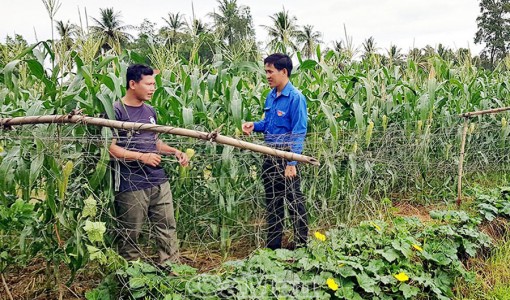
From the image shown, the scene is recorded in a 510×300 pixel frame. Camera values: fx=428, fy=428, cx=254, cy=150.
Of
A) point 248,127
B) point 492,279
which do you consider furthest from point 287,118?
point 492,279

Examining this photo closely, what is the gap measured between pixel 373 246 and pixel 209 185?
3.99 feet

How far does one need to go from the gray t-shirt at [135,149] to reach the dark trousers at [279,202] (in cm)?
76

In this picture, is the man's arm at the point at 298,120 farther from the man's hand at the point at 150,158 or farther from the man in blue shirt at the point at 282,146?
the man's hand at the point at 150,158

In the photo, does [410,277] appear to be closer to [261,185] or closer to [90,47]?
[261,185]

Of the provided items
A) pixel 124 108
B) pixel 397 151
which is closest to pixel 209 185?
pixel 124 108

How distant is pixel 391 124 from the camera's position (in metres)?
4.51

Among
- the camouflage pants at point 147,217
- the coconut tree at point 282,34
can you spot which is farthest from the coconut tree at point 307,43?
the camouflage pants at point 147,217

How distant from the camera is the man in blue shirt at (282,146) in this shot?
302 cm

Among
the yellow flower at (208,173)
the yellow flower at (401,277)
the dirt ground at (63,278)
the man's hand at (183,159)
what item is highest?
the man's hand at (183,159)

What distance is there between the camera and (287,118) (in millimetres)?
3260

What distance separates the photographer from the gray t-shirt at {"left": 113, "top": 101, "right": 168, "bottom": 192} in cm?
260

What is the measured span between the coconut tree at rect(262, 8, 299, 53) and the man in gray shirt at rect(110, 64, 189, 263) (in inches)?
73.2

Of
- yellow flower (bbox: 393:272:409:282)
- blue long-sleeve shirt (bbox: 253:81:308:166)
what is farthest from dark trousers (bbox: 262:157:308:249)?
yellow flower (bbox: 393:272:409:282)

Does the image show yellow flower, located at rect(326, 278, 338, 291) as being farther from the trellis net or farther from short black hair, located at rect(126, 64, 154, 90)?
short black hair, located at rect(126, 64, 154, 90)
